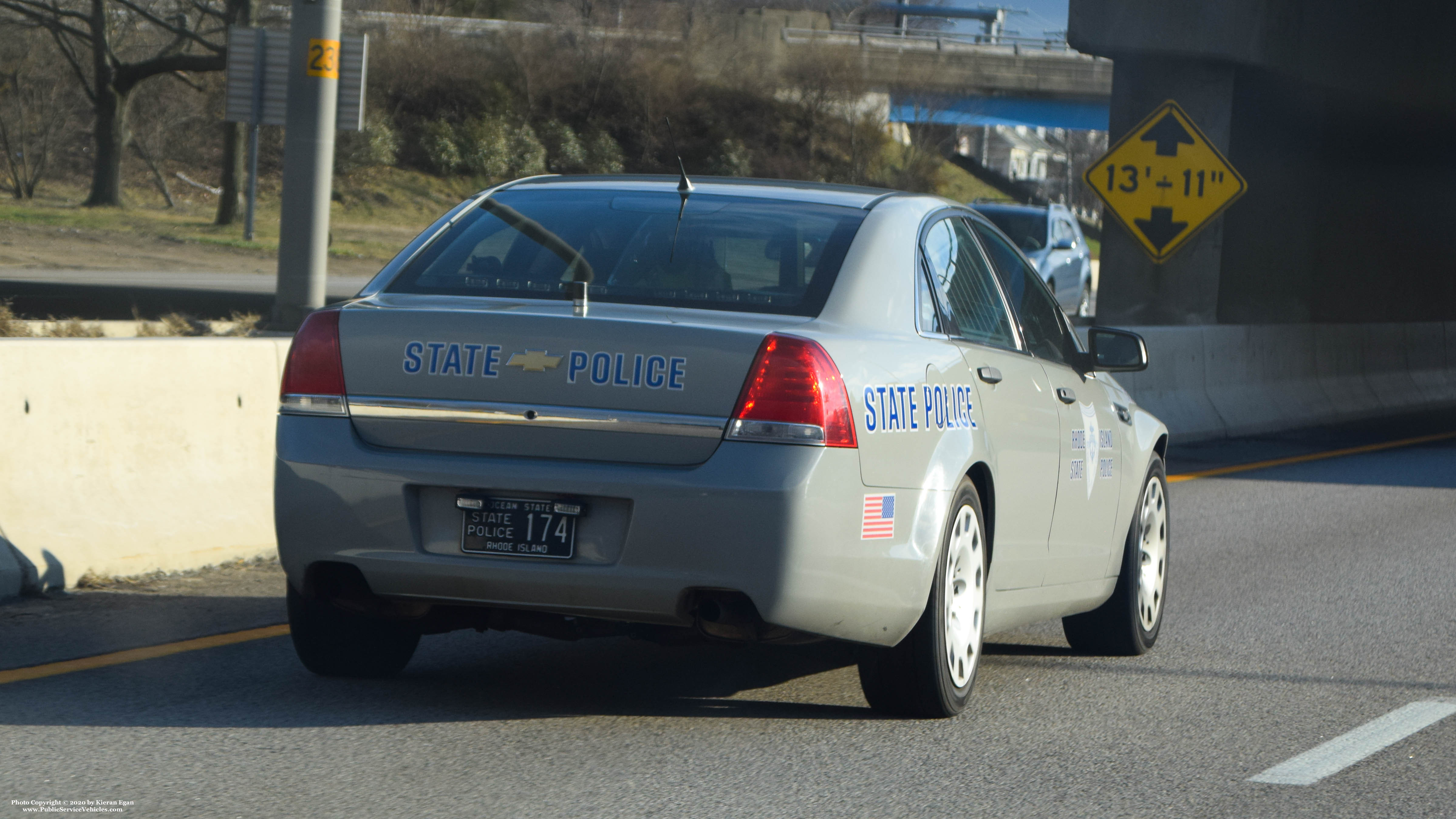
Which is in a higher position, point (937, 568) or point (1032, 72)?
point (1032, 72)

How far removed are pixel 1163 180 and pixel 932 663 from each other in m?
13.6

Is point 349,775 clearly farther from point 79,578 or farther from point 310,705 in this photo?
point 79,578

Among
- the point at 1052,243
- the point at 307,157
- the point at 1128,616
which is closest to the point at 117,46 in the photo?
the point at 1052,243

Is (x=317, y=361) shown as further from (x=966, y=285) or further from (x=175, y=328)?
(x=175, y=328)

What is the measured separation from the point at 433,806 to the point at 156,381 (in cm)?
365

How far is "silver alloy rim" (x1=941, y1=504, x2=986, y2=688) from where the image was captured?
214 inches

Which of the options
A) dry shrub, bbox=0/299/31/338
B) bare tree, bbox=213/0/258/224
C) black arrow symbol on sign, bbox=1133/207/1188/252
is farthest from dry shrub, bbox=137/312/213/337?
bare tree, bbox=213/0/258/224

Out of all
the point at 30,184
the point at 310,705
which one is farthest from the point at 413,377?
the point at 30,184

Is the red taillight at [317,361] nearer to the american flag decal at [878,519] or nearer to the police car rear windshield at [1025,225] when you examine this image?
the american flag decal at [878,519]

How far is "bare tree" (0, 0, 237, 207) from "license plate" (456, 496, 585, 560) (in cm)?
2901

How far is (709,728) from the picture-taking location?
538 cm

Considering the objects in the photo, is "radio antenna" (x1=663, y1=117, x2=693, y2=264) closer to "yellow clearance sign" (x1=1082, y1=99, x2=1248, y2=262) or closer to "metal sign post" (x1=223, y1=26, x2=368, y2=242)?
"metal sign post" (x1=223, y1=26, x2=368, y2=242)

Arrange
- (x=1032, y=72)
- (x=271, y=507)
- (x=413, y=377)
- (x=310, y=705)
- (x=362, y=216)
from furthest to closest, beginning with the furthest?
(x=1032, y=72), (x=362, y=216), (x=271, y=507), (x=310, y=705), (x=413, y=377)

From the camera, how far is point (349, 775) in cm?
468
